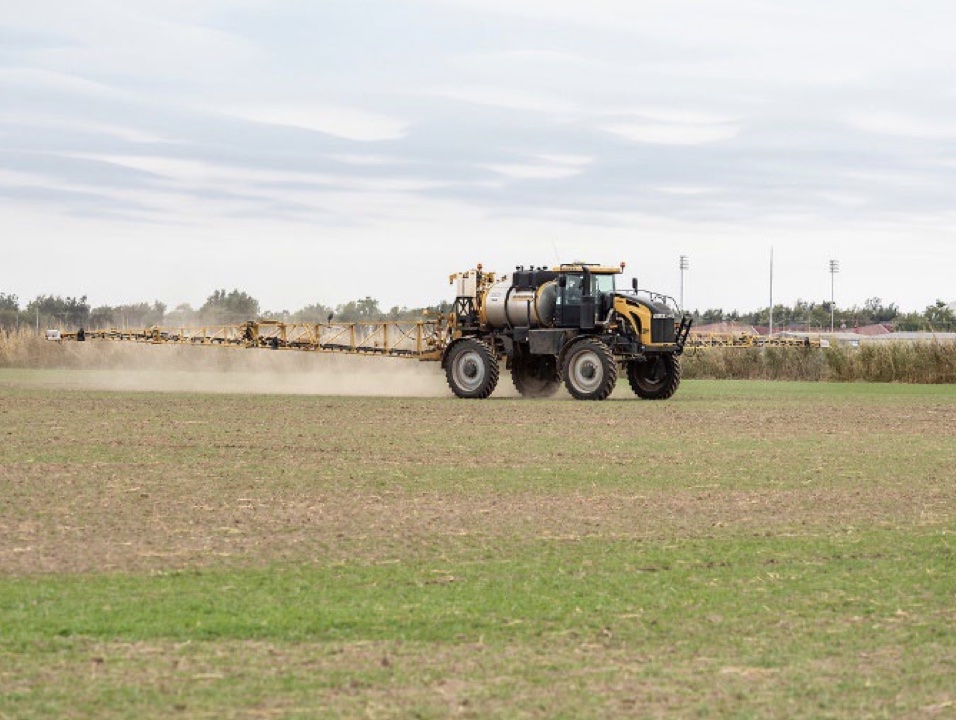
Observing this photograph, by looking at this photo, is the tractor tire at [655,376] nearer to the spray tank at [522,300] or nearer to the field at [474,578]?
the spray tank at [522,300]

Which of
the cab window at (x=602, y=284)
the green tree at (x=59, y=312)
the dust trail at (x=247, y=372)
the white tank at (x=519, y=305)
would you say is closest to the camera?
the cab window at (x=602, y=284)

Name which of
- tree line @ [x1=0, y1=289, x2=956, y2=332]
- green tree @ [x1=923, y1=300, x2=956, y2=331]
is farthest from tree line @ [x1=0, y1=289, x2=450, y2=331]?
green tree @ [x1=923, y1=300, x2=956, y2=331]

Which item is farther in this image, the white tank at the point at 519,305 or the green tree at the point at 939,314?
the green tree at the point at 939,314

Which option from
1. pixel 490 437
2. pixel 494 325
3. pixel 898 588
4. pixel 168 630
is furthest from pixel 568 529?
pixel 494 325

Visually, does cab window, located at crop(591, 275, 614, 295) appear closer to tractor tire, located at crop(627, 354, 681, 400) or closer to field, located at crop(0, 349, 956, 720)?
tractor tire, located at crop(627, 354, 681, 400)

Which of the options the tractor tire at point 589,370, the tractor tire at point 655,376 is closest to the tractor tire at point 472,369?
the tractor tire at point 589,370

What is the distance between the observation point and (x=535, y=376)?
129ft

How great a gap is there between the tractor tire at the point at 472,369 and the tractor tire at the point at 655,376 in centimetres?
336

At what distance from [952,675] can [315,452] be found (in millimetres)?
13869

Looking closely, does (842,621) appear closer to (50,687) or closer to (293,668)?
(293,668)

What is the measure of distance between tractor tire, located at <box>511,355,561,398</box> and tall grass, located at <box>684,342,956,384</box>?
16401 mm

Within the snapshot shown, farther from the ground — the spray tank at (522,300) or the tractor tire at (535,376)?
the spray tank at (522,300)

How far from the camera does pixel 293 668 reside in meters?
8.50

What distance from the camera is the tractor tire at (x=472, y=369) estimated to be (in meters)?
37.2
